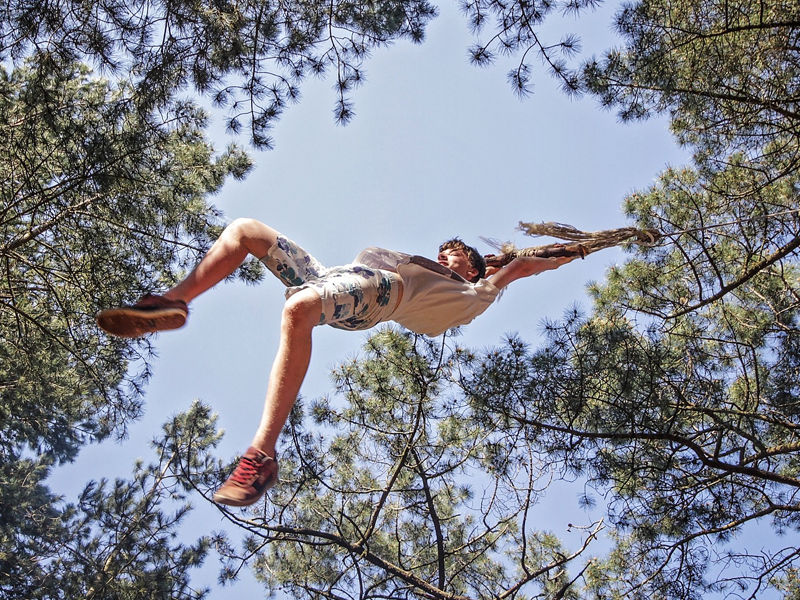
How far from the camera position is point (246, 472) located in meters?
1.84

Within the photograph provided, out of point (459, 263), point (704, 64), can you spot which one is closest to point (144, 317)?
point (459, 263)

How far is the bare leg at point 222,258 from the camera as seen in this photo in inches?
86.0

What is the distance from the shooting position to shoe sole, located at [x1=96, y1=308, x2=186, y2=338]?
6.65 ft

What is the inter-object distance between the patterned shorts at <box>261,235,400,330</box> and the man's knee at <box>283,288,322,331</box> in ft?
0.18

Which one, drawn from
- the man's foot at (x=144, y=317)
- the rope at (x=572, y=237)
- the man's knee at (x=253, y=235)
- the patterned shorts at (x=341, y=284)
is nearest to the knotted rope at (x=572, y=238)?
the rope at (x=572, y=237)

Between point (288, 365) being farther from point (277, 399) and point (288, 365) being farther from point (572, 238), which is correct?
point (572, 238)

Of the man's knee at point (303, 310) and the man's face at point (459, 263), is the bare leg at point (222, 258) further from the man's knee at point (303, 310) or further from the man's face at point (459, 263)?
the man's face at point (459, 263)

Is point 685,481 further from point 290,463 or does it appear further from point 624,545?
point 290,463

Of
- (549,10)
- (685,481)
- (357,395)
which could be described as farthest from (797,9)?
(357,395)

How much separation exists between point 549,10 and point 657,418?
2.22m

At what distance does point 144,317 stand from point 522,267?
1.60m

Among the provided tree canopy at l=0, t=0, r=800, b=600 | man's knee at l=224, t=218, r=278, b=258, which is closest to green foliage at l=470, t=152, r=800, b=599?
tree canopy at l=0, t=0, r=800, b=600

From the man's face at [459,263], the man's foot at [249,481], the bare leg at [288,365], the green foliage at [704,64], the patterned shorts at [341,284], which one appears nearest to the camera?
the man's foot at [249,481]

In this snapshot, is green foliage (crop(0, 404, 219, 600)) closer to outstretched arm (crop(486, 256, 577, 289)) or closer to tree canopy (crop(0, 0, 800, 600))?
Answer: tree canopy (crop(0, 0, 800, 600))
